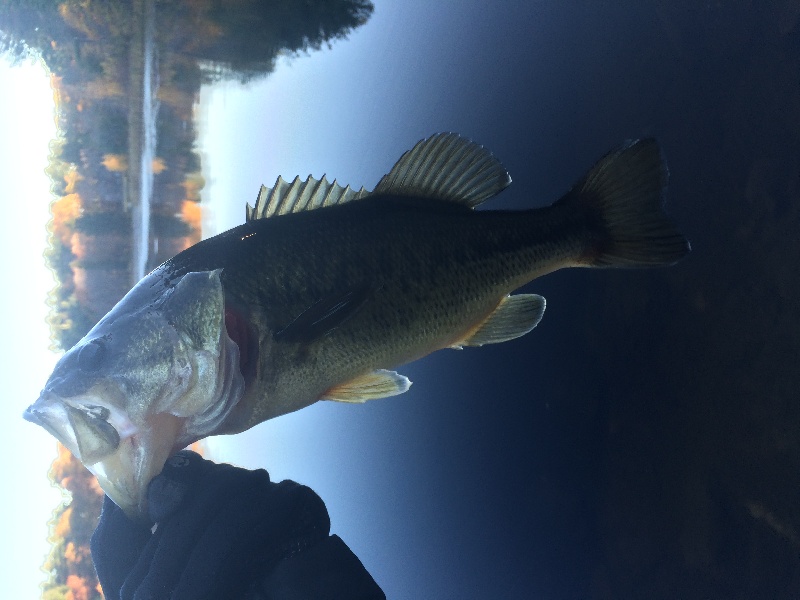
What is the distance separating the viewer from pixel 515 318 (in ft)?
2.93

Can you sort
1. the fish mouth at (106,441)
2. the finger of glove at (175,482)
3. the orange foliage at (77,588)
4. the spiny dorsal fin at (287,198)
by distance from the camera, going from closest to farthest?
1. the fish mouth at (106,441)
2. the finger of glove at (175,482)
3. the spiny dorsal fin at (287,198)
4. the orange foliage at (77,588)

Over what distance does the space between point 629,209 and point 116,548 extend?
0.93m

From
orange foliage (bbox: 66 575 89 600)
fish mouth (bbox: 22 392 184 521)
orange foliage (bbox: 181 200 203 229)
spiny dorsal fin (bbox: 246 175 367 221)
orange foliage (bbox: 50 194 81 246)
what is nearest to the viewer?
fish mouth (bbox: 22 392 184 521)

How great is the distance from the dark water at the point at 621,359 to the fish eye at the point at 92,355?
2.66ft

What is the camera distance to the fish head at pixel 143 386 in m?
0.57

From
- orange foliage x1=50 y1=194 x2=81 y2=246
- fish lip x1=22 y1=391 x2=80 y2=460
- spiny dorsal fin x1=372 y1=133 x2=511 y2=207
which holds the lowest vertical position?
fish lip x1=22 y1=391 x2=80 y2=460

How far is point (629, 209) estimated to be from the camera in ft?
2.86

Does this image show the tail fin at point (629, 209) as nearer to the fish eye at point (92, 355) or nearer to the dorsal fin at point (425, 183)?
the dorsal fin at point (425, 183)

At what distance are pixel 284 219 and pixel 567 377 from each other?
0.64m

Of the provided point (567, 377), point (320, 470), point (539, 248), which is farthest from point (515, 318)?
point (320, 470)

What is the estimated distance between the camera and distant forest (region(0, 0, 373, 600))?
162 centimetres

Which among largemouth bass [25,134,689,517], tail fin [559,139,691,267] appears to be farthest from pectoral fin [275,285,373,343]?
tail fin [559,139,691,267]

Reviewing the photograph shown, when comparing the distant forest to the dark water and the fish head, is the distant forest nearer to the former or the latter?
the dark water

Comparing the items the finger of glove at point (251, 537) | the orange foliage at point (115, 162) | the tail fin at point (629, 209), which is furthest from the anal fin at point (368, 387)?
the orange foliage at point (115, 162)
